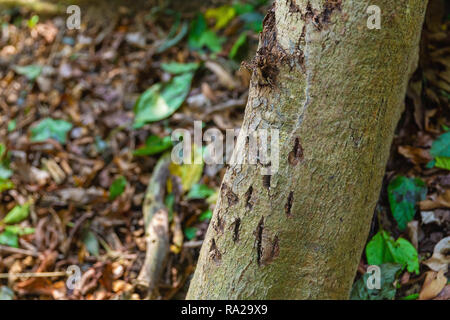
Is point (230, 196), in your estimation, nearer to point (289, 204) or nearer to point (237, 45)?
point (289, 204)

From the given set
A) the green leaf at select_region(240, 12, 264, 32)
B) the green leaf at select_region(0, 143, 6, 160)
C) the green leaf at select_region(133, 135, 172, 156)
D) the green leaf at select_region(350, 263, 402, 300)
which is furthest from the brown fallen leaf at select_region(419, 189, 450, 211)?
the green leaf at select_region(0, 143, 6, 160)

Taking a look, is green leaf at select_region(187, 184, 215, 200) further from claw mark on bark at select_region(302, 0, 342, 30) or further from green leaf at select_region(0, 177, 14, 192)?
claw mark on bark at select_region(302, 0, 342, 30)

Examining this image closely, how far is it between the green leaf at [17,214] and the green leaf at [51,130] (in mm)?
651

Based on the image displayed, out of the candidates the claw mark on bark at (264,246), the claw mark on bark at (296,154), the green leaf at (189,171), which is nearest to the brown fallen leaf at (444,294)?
the claw mark on bark at (264,246)

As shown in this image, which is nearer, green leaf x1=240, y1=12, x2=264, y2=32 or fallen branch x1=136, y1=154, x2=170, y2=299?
fallen branch x1=136, y1=154, x2=170, y2=299

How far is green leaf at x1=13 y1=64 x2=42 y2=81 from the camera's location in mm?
3857

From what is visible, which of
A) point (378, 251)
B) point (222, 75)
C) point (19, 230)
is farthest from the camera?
point (222, 75)

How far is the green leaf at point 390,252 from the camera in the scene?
1923 millimetres

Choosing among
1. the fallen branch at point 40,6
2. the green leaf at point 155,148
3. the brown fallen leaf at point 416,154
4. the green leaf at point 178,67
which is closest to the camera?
the brown fallen leaf at point 416,154

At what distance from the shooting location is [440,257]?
1.88 meters

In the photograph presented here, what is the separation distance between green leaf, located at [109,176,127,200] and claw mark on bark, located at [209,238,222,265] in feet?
4.53

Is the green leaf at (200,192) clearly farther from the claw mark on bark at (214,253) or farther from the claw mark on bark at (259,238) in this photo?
the claw mark on bark at (259,238)

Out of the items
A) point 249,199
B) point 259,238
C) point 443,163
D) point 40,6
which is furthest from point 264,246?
point 40,6

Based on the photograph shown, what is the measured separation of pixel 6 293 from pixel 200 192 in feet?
4.06
